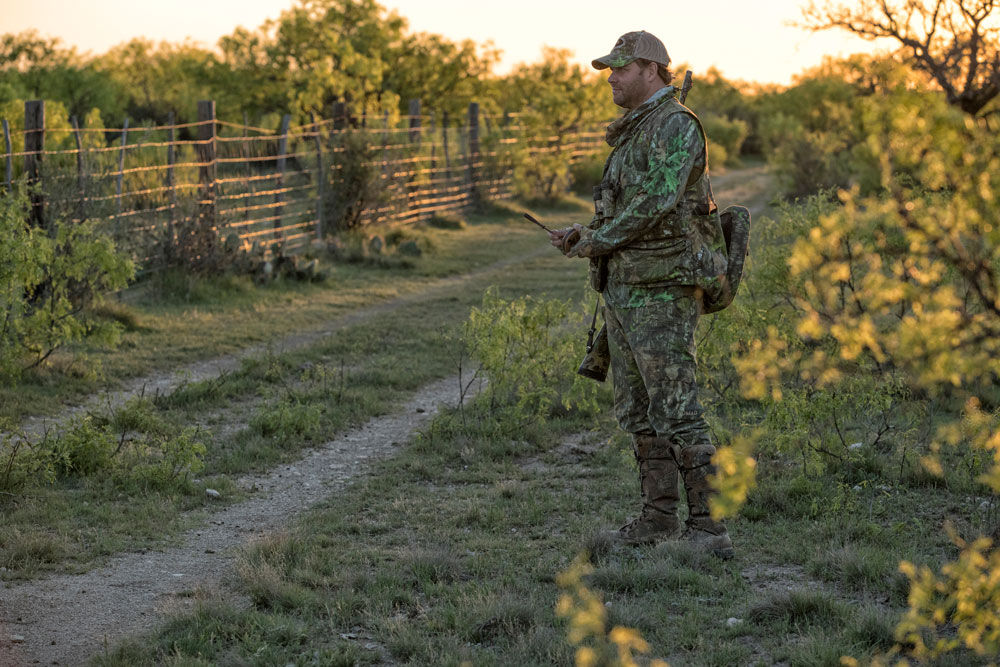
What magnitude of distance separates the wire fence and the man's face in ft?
20.6

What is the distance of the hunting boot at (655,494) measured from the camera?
461 centimetres

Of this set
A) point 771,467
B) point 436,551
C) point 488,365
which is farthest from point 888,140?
point 488,365

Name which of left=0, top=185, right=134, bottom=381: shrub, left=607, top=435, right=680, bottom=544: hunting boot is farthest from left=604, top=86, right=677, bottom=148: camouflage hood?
left=0, top=185, right=134, bottom=381: shrub

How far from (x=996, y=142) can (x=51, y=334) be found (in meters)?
7.10

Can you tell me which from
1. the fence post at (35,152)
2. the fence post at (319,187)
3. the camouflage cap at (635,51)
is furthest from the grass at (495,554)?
the fence post at (319,187)

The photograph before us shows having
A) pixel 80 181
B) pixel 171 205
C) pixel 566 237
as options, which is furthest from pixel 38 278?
pixel 171 205

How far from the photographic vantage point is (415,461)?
20.8 feet

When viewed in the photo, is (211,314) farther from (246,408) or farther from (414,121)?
(414,121)

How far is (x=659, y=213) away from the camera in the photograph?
4.26m

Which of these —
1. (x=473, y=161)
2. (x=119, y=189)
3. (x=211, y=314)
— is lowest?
(x=211, y=314)

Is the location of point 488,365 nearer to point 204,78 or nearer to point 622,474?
point 622,474

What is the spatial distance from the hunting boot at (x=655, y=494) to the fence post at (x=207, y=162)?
8.99 meters

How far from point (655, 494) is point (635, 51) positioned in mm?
1960

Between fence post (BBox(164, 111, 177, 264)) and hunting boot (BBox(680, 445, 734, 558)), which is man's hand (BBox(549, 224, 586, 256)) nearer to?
hunting boot (BBox(680, 445, 734, 558))
